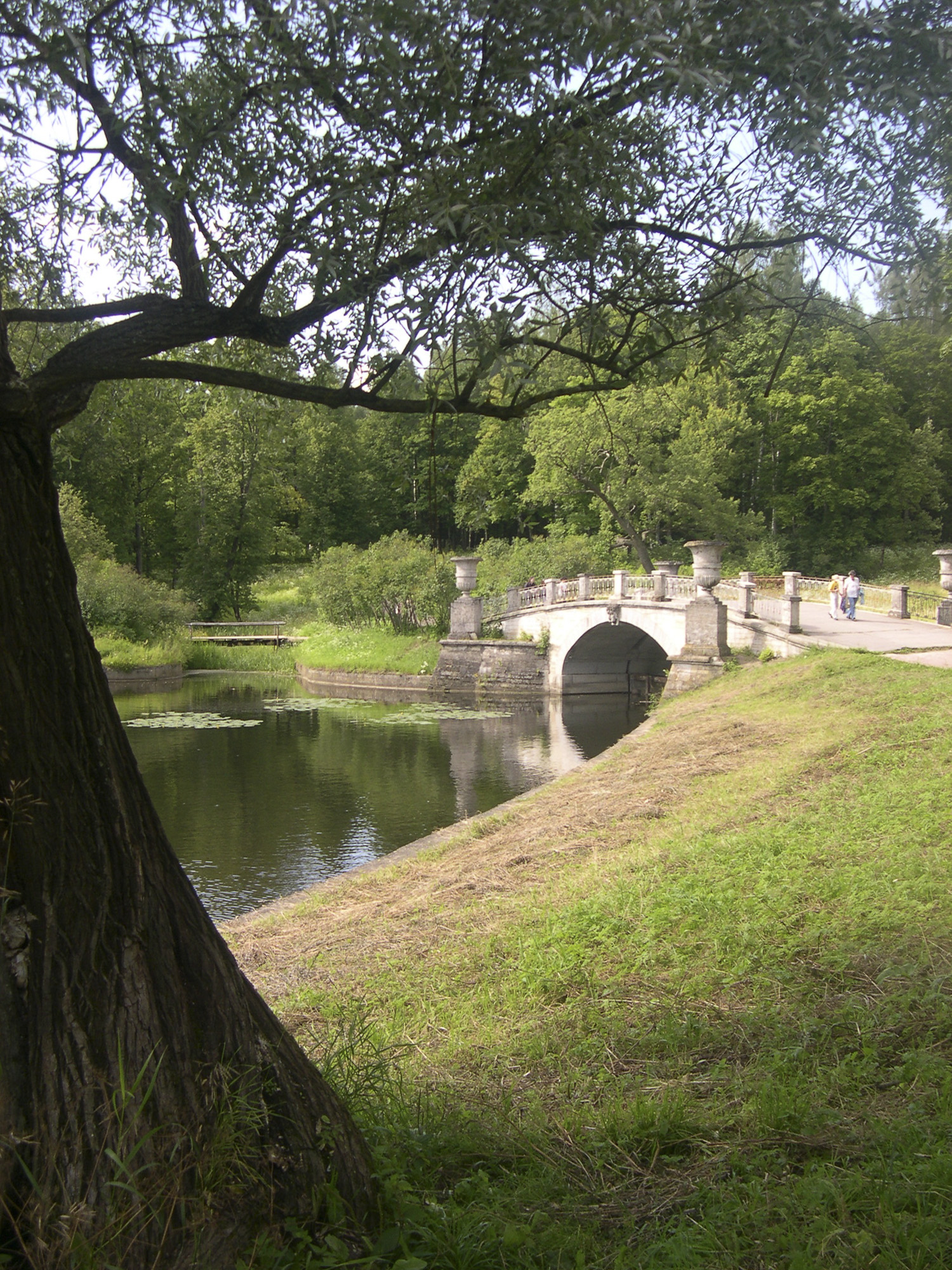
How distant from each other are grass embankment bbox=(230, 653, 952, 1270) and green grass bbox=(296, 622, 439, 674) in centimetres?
2148

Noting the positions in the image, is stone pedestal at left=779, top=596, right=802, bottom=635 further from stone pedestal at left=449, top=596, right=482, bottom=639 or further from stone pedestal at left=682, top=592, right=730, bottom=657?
stone pedestal at left=449, top=596, right=482, bottom=639

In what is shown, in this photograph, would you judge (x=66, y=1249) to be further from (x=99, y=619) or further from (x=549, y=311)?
(x=99, y=619)

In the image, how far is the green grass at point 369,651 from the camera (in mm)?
30125

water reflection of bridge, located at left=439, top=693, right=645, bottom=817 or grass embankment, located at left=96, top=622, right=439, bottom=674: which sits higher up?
grass embankment, located at left=96, top=622, right=439, bottom=674

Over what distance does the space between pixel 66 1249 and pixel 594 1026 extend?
8.16 ft

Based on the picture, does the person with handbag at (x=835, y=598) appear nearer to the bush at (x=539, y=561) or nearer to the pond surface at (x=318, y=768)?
the pond surface at (x=318, y=768)

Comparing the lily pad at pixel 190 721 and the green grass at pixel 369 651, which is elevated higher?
the green grass at pixel 369 651

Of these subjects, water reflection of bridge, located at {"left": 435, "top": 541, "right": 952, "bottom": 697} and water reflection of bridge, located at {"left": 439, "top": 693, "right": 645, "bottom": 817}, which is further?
water reflection of bridge, located at {"left": 435, "top": 541, "right": 952, "bottom": 697}

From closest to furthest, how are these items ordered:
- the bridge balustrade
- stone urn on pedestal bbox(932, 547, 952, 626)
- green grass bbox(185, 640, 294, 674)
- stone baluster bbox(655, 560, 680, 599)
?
stone urn on pedestal bbox(932, 547, 952, 626) < stone baluster bbox(655, 560, 680, 599) < the bridge balustrade < green grass bbox(185, 640, 294, 674)

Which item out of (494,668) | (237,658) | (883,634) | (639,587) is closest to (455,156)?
(883,634)

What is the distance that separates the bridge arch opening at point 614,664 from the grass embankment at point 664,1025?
19650mm

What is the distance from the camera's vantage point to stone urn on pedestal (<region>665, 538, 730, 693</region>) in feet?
68.9

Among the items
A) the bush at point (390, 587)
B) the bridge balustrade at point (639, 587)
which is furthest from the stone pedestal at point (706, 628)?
the bush at point (390, 587)

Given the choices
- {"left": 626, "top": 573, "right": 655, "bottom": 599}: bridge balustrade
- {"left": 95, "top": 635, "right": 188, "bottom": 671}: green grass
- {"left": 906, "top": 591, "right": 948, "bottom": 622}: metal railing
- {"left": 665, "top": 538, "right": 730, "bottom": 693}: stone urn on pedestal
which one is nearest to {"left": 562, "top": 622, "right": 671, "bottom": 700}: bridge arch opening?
{"left": 626, "top": 573, "right": 655, "bottom": 599}: bridge balustrade
